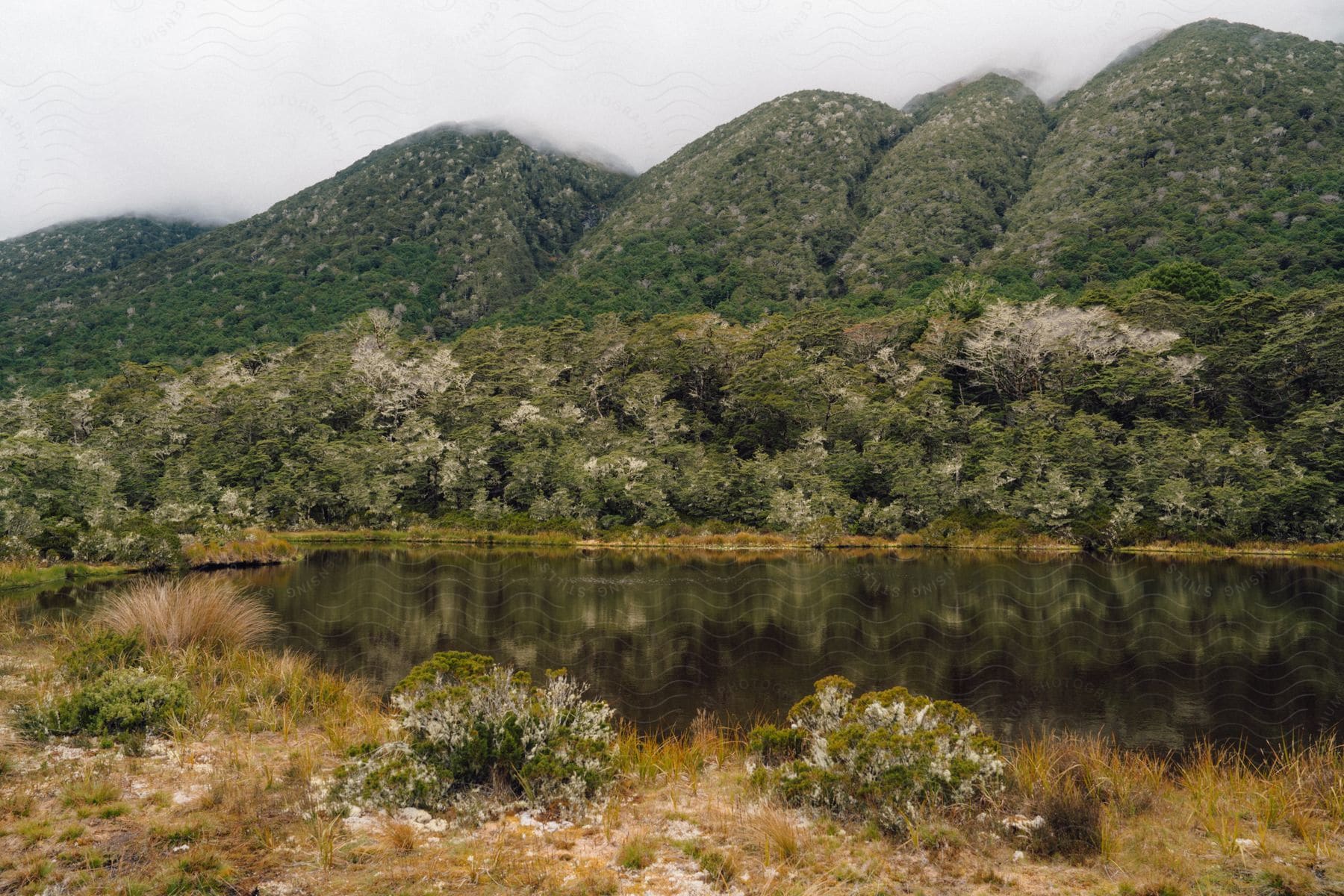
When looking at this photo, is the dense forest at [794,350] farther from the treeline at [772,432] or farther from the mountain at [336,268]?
the mountain at [336,268]

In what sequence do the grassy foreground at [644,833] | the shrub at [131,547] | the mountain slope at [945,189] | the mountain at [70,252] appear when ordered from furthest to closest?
1. the mountain at [70,252]
2. the mountain slope at [945,189]
3. the shrub at [131,547]
4. the grassy foreground at [644,833]

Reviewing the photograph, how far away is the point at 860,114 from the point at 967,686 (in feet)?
516

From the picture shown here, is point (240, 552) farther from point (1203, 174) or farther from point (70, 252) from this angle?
point (70, 252)

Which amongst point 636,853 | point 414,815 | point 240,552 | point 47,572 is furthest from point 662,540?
point 636,853

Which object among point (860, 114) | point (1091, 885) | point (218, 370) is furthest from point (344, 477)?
point (860, 114)

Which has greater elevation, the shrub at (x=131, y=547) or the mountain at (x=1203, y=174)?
the mountain at (x=1203, y=174)

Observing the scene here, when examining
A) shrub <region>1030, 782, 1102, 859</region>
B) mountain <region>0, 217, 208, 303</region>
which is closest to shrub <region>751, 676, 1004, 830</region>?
shrub <region>1030, 782, 1102, 859</region>

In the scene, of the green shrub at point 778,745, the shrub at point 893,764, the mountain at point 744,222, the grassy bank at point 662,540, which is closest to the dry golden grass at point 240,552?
the grassy bank at point 662,540

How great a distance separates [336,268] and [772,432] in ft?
312

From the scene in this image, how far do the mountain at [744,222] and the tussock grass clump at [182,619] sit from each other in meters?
89.5

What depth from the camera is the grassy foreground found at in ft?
17.8

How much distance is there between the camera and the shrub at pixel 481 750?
23.4 ft

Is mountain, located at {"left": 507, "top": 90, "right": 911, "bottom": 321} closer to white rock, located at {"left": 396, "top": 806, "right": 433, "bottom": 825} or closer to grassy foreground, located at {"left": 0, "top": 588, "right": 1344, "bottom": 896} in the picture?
grassy foreground, located at {"left": 0, "top": 588, "right": 1344, "bottom": 896}

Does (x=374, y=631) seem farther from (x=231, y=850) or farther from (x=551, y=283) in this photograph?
(x=551, y=283)
